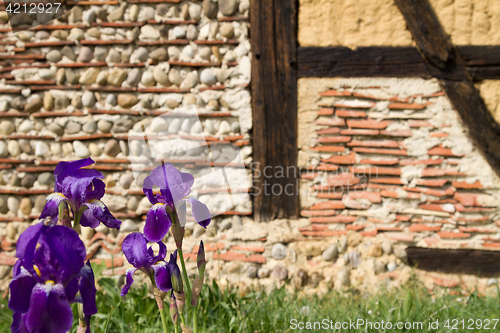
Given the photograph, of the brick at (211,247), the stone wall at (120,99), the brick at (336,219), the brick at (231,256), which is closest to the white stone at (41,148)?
the stone wall at (120,99)

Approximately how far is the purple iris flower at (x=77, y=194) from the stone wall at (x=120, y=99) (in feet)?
5.09

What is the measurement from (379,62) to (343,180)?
3.07 ft

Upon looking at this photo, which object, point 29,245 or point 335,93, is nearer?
point 29,245

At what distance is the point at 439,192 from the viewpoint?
2.49m

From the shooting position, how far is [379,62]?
2.45 metres

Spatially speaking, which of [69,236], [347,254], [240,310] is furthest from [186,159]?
[69,236]

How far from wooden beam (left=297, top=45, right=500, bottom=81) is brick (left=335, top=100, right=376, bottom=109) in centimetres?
20

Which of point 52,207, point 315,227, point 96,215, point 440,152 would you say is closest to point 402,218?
point 440,152

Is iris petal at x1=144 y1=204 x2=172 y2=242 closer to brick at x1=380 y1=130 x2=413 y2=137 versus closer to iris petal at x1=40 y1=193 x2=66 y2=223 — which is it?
iris petal at x1=40 y1=193 x2=66 y2=223

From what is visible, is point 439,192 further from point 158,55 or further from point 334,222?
point 158,55

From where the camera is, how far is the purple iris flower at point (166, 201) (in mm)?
954

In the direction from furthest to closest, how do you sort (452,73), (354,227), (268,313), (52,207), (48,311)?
(354,227)
(452,73)
(268,313)
(52,207)
(48,311)

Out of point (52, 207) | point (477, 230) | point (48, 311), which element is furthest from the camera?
point (477, 230)

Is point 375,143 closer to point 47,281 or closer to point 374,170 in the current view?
point 374,170
